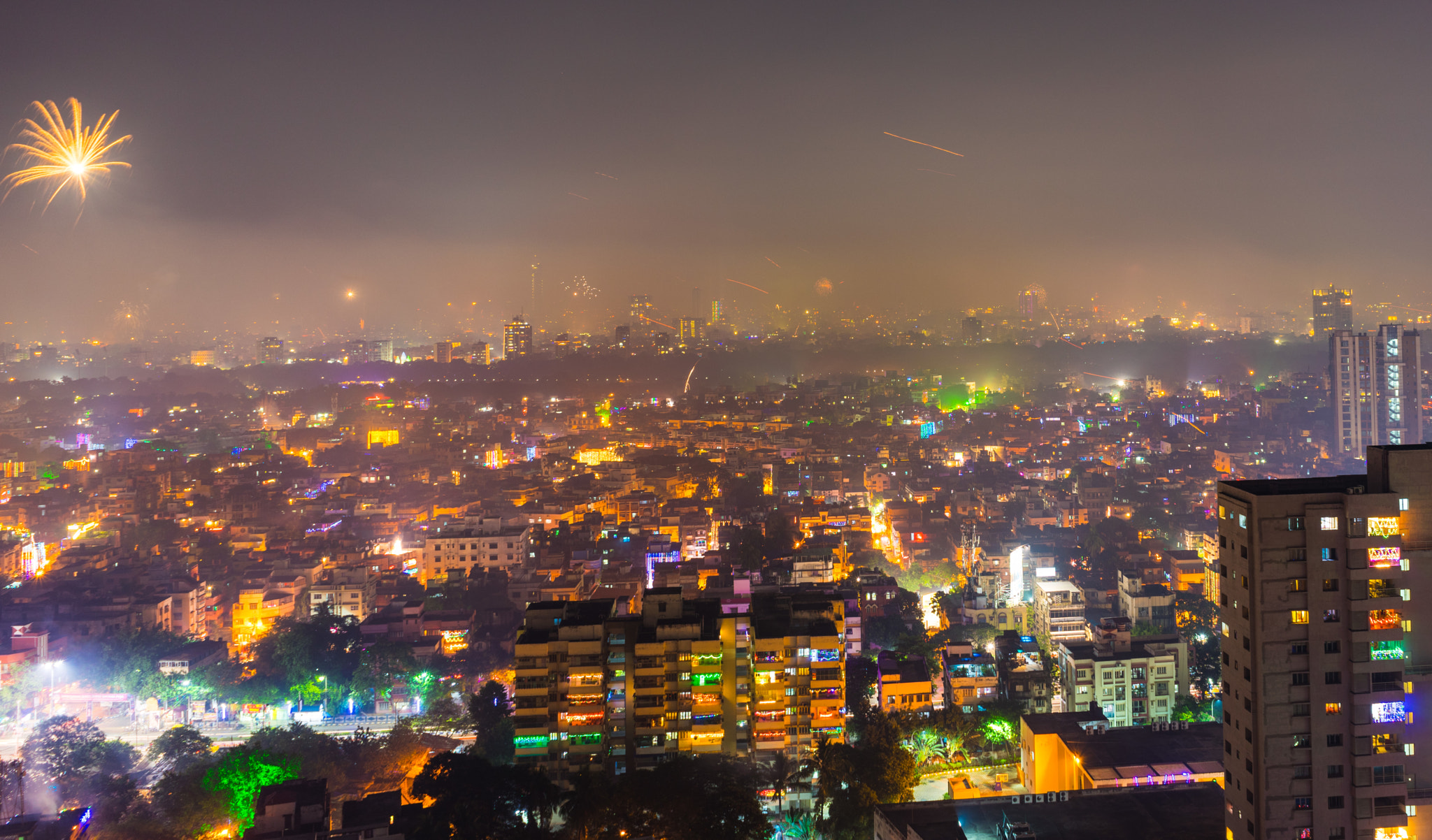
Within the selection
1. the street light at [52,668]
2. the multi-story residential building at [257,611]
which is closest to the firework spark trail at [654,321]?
the multi-story residential building at [257,611]

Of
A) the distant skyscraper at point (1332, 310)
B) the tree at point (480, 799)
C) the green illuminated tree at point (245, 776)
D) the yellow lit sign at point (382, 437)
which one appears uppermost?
the distant skyscraper at point (1332, 310)

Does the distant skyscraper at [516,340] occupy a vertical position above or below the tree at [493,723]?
above

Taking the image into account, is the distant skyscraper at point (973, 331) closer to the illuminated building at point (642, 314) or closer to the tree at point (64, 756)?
the illuminated building at point (642, 314)

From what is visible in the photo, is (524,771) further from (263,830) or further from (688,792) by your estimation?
(263,830)

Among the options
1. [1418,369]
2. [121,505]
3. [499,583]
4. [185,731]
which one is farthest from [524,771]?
[1418,369]

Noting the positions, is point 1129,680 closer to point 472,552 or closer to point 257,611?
point 472,552

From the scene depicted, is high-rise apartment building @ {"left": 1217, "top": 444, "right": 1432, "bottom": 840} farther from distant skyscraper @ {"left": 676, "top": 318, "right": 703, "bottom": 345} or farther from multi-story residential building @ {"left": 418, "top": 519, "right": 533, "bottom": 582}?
distant skyscraper @ {"left": 676, "top": 318, "right": 703, "bottom": 345}

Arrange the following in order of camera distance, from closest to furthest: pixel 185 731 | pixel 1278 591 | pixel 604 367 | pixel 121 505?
pixel 1278 591 → pixel 185 731 → pixel 121 505 → pixel 604 367
